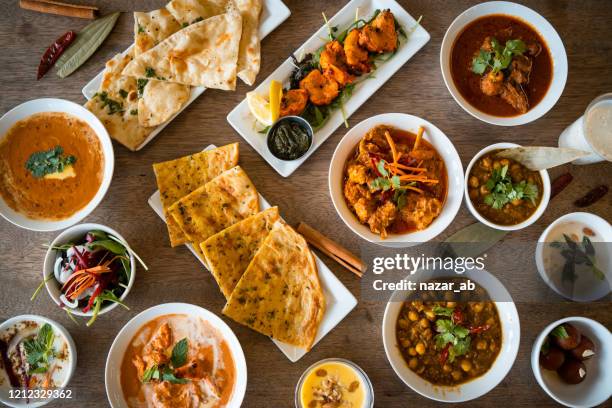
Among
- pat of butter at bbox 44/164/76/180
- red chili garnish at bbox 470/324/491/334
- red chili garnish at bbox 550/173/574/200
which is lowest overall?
red chili garnish at bbox 470/324/491/334

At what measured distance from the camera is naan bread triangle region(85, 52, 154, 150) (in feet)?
11.8

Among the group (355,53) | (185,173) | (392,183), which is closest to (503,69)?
(355,53)

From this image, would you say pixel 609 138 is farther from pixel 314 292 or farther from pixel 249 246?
Result: pixel 249 246

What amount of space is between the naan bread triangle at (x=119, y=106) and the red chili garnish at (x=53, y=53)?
0.38 meters

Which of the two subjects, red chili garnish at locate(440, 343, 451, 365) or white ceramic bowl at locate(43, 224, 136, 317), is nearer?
white ceramic bowl at locate(43, 224, 136, 317)

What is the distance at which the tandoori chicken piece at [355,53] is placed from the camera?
3539 mm

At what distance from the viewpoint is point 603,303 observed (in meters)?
3.70

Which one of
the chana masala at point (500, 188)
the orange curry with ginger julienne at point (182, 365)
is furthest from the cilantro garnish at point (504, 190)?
the orange curry with ginger julienne at point (182, 365)

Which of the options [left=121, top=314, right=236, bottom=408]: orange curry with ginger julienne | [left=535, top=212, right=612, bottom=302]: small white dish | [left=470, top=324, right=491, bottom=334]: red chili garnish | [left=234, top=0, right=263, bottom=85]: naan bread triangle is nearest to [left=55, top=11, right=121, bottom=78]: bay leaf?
[left=234, top=0, right=263, bottom=85]: naan bread triangle

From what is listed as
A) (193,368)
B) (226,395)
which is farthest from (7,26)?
(226,395)

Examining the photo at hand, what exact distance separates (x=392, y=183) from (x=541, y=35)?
155 cm

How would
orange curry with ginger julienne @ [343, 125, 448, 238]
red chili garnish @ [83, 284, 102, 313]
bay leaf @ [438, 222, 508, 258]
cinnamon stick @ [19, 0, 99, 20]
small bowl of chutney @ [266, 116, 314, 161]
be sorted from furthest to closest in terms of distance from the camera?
cinnamon stick @ [19, 0, 99, 20]
bay leaf @ [438, 222, 508, 258]
small bowl of chutney @ [266, 116, 314, 161]
orange curry with ginger julienne @ [343, 125, 448, 238]
red chili garnish @ [83, 284, 102, 313]

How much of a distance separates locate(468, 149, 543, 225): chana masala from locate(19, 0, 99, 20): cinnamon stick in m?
2.92

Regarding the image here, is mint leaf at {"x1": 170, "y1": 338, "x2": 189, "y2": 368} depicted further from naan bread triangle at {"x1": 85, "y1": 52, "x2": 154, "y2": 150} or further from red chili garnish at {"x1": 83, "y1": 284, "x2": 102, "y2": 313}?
naan bread triangle at {"x1": 85, "y1": 52, "x2": 154, "y2": 150}
